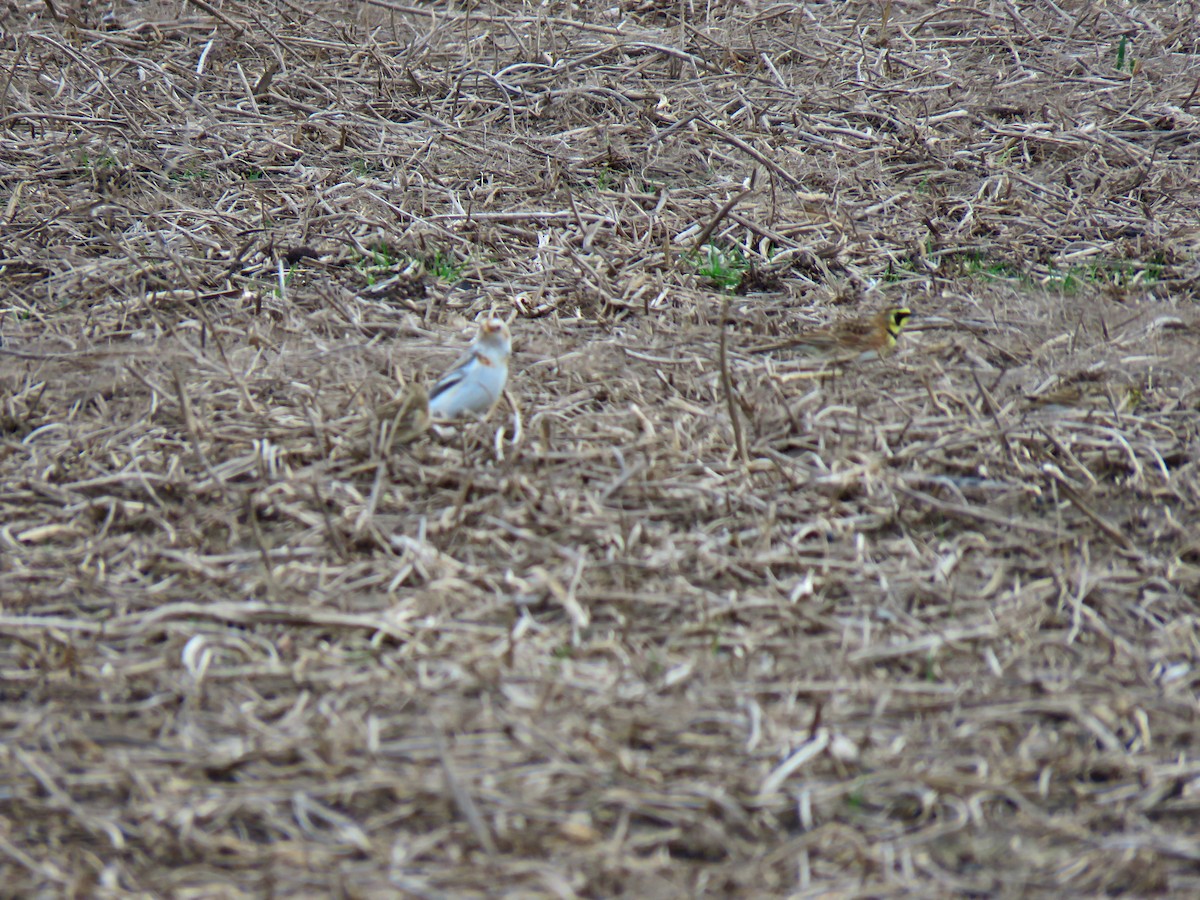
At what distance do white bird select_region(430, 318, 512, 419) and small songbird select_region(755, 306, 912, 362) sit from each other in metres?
1.19

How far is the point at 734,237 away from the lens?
5.85m

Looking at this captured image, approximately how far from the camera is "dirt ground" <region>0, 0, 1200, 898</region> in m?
2.64

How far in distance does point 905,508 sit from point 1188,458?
41.2 inches

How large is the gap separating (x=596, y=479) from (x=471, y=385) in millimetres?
586

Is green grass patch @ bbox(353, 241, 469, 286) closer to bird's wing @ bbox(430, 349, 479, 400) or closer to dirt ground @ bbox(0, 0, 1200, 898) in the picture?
dirt ground @ bbox(0, 0, 1200, 898)

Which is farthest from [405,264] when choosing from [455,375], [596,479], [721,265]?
[596,479]

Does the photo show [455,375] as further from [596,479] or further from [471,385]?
[596,479]

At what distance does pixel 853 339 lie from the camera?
4.74m

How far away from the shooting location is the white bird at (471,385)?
13.6ft

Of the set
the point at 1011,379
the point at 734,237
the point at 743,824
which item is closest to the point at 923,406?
the point at 1011,379

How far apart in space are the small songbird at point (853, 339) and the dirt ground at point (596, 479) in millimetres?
81

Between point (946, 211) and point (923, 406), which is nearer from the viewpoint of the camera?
point (923, 406)

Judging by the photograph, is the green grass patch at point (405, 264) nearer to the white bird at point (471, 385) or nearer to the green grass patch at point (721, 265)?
the green grass patch at point (721, 265)

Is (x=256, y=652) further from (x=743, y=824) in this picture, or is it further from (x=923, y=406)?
(x=923, y=406)
